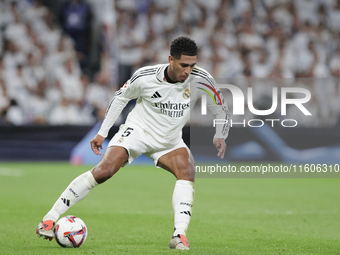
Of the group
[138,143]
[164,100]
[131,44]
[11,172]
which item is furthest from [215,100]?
[131,44]

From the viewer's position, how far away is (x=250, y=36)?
61.7 ft

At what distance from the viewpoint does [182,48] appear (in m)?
5.21

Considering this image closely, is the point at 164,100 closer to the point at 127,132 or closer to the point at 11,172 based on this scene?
the point at 127,132

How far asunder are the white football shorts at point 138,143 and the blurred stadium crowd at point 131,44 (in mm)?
10402

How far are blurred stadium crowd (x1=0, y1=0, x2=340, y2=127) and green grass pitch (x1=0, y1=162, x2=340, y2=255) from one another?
12.5 ft

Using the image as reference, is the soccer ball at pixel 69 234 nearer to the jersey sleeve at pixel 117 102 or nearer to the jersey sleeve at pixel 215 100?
the jersey sleeve at pixel 117 102

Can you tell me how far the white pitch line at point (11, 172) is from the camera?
1366 cm

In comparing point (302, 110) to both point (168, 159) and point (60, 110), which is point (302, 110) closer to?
point (60, 110)

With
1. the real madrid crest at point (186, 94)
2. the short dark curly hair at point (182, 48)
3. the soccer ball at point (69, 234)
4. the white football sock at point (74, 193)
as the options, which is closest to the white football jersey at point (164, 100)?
the real madrid crest at point (186, 94)

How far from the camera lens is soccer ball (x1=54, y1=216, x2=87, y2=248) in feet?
17.1

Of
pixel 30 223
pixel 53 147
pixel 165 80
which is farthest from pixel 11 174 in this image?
pixel 165 80

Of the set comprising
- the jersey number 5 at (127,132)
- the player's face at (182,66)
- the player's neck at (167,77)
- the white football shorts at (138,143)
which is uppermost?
the player's face at (182,66)

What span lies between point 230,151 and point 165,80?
9737 mm

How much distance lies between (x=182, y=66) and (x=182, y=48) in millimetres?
170
